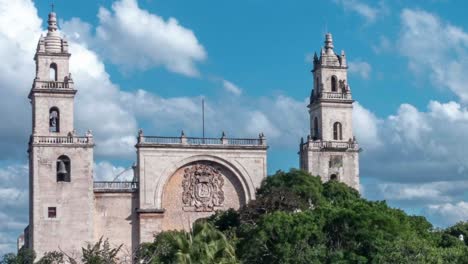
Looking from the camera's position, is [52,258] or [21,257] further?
[21,257]

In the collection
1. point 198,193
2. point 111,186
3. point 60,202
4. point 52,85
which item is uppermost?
point 52,85

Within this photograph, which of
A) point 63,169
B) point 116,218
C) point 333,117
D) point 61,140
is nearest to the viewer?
point 63,169

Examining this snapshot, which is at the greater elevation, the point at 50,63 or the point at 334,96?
the point at 50,63

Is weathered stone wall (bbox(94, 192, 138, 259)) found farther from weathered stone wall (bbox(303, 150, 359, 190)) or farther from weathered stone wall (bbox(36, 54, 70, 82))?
weathered stone wall (bbox(303, 150, 359, 190))

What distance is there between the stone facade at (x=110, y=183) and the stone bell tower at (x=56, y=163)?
0.07 metres

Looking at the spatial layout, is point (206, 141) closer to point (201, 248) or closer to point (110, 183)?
point (110, 183)

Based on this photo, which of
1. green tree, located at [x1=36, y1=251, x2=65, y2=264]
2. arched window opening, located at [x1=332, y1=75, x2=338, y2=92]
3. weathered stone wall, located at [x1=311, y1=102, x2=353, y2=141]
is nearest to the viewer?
green tree, located at [x1=36, y1=251, x2=65, y2=264]

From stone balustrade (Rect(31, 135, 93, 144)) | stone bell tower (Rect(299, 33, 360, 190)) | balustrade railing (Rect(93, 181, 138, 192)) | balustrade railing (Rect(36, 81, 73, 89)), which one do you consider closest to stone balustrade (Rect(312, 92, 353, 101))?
stone bell tower (Rect(299, 33, 360, 190))

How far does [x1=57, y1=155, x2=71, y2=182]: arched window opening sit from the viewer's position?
3105 inches

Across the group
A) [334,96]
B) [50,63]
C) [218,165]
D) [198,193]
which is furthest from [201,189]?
[50,63]

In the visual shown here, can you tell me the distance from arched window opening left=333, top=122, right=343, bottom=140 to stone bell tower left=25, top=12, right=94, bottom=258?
18.5 metres

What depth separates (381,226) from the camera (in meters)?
62.4

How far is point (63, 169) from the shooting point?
7881 cm

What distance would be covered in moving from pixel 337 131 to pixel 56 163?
2117cm
